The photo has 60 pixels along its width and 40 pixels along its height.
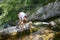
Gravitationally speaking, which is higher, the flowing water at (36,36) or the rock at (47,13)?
the rock at (47,13)

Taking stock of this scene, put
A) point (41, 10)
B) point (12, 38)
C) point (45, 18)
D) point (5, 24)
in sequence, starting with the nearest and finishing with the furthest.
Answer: point (12, 38)
point (45, 18)
point (41, 10)
point (5, 24)

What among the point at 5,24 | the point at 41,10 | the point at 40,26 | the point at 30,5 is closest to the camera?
the point at 40,26

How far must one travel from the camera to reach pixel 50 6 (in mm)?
10039

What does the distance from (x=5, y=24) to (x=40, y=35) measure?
495cm

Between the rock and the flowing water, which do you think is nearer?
the flowing water

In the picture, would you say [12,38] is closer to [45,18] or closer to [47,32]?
[47,32]

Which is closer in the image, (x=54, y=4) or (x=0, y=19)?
(x=54, y=4)

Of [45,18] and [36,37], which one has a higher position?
[45,18]

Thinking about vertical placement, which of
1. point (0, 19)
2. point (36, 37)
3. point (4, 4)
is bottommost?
point (36, 37)

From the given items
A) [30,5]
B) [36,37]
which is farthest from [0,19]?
[36,37]

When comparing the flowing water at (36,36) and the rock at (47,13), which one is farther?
the rock at (47,13)

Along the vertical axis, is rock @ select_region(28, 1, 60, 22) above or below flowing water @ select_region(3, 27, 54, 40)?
above

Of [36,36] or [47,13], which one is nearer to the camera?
[36,36]

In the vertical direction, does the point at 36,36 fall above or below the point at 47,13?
below
